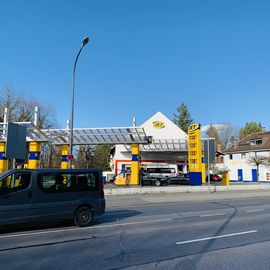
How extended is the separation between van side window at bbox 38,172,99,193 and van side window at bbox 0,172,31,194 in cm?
38

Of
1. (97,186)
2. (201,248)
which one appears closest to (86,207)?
(97,186)

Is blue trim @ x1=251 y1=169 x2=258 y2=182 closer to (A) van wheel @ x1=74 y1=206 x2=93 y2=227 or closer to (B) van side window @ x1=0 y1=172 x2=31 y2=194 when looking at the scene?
(A) van wheel @ x1=74 y1=206 x2=93 y2=227

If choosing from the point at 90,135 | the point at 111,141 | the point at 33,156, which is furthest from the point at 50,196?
the point at 90,135

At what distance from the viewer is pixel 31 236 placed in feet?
26.6

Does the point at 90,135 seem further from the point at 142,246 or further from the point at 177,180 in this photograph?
the point at 142,246

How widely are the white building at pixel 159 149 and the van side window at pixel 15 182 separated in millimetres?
32519

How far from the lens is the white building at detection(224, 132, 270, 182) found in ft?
157

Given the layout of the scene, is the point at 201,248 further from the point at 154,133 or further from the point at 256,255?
the point at 154,133

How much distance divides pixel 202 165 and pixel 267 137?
89.3 ft

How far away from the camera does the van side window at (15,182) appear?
8.34m

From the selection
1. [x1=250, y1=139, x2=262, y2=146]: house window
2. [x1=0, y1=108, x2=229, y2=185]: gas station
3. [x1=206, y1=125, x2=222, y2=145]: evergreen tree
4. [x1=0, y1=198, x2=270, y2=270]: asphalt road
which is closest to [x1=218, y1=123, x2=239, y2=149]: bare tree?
[x1=206, y1=125, x2=222, y2=145]: evergreen tree

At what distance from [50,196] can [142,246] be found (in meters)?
3.61

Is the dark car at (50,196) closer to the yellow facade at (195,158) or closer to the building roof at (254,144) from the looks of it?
the yellow facade at (195,158)

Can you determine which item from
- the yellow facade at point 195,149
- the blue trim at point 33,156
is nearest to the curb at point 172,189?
the yellow facade at point 195,149
